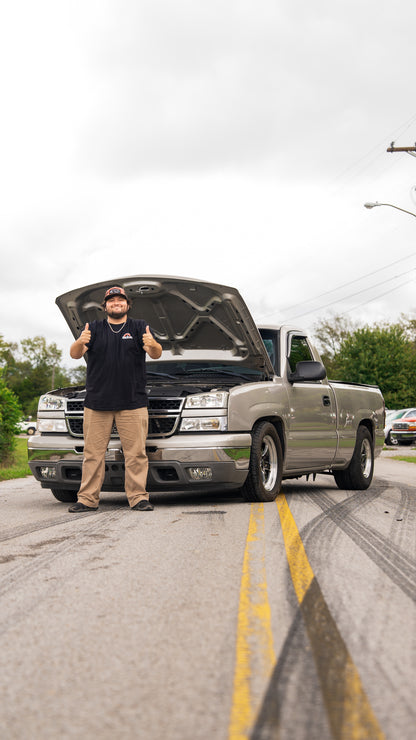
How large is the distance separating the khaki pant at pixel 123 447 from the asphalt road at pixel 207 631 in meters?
1.09

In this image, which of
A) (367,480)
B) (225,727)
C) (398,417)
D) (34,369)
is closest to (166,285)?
(367,480)

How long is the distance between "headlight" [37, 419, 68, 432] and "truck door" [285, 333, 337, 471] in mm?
2429

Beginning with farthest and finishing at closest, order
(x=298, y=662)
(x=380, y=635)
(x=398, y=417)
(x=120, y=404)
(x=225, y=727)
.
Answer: (x=398, y=417) → (x=120, y=404) → (x=380, y=635) → (x=298, y=662) → (x=225, y=727)

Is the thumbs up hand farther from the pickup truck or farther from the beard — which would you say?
the pickup truck

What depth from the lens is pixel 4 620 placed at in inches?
142

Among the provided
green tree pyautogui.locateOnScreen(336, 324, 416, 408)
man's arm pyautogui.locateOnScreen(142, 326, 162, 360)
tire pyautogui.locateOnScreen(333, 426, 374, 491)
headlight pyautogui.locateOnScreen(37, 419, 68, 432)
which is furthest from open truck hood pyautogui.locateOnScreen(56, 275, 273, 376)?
green tree pyautogui.locateOnScreen(336, 324, 416, 408)

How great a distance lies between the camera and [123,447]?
7.59 m

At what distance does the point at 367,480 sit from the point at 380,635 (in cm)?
765

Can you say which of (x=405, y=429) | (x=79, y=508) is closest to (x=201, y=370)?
(x=79, y=508)

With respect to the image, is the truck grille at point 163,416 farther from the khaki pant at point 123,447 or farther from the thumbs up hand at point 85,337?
the thumbs up hand at point 85,337

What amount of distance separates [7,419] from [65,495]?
6558mm

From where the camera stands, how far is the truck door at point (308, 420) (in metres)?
8.85

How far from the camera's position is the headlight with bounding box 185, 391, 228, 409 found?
304 inches

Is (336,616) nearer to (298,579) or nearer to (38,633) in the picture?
(298,579)
